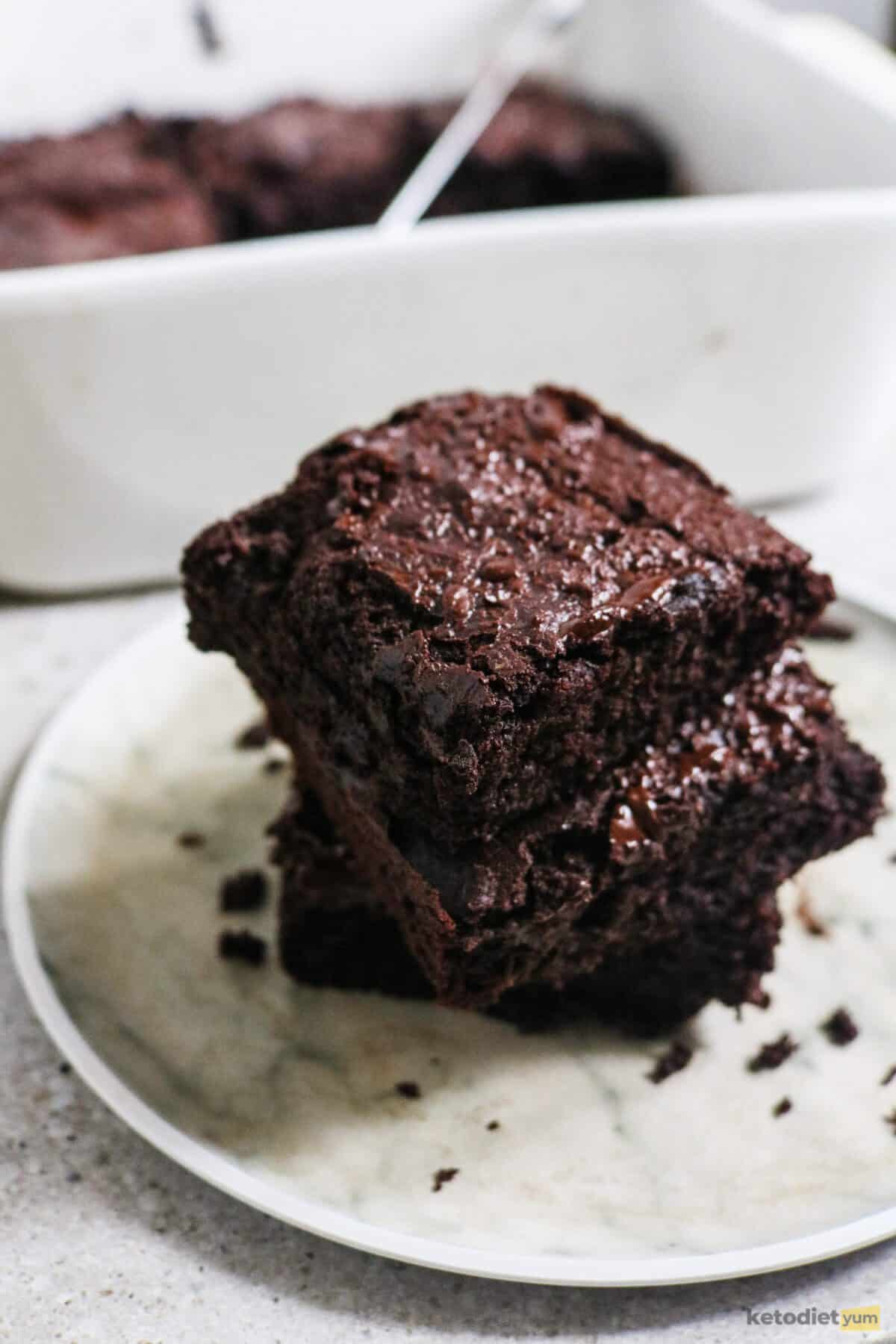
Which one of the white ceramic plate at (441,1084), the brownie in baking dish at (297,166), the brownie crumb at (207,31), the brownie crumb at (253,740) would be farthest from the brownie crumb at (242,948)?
the brownie crumb at (207,31)

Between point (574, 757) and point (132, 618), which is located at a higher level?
point (574, 757)

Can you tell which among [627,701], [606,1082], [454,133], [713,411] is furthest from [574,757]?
[454,133]

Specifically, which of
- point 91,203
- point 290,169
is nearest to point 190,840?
point 91,203

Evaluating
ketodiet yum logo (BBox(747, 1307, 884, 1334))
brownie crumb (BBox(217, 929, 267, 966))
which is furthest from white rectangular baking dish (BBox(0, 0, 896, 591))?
ketodiet yum logo (BBox(747, 1307, 884, 1334))

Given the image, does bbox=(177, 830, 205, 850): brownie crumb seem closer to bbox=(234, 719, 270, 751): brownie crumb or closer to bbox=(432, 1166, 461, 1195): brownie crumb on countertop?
bbox=(234, 719, 270, 751): brownie crumb

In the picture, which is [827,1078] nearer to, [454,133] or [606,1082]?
[606,1082]

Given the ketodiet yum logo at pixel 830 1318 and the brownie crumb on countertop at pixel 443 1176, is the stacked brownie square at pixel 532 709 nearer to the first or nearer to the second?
the brownie crumb on countertop at pixel 443 1176
